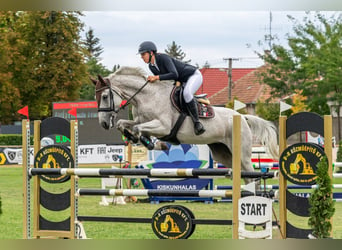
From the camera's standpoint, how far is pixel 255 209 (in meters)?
5.13

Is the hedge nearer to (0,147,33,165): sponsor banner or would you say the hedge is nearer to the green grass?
(0,147,33,165): sponsor banner

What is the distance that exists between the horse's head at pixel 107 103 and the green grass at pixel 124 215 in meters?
1.18

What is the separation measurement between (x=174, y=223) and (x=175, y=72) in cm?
161

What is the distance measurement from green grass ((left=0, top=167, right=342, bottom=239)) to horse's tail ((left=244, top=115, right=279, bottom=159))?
1014 millimetres

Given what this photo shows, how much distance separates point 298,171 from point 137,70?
2.13 metres

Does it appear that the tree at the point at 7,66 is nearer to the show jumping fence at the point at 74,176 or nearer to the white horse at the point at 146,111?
the white horse at the point at 146,111

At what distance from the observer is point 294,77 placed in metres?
27.6

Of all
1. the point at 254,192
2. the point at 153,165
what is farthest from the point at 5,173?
the point at 254,192

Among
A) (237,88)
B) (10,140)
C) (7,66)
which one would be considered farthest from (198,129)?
(237,88)

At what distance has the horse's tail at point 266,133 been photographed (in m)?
7.25

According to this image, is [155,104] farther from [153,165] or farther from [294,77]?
[294,77]

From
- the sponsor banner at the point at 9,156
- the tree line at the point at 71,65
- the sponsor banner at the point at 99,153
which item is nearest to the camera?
the sponsor banner at the point at 99,153

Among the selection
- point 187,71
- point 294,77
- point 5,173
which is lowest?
point 5,173

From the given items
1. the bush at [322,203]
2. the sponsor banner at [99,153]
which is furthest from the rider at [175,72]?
the sponsor banner at [99,153]
